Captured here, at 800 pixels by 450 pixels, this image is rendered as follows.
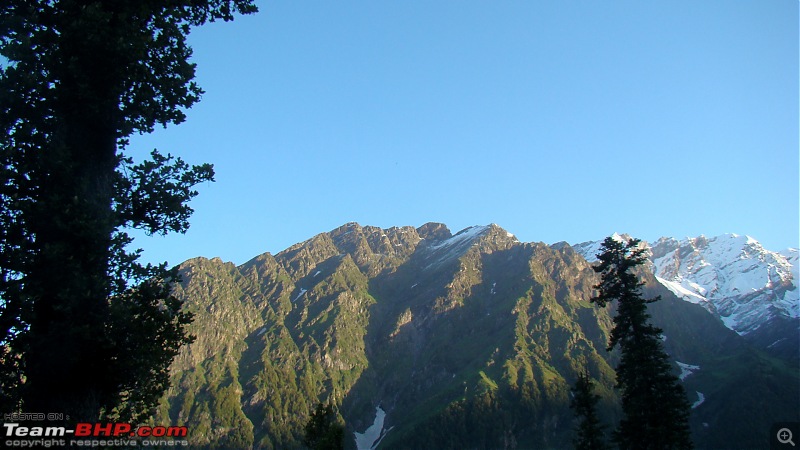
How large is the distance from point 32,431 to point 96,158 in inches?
327

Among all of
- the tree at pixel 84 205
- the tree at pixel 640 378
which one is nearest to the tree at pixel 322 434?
the tree at pixel 640 378

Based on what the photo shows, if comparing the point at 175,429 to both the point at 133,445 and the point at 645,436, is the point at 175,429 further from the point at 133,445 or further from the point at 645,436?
the point at 645,436

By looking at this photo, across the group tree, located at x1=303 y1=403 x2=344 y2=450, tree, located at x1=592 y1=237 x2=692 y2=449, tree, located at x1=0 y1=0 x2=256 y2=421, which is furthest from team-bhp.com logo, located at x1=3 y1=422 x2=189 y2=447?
tree, located at x1=303 y1=403 x2=344 y2=450

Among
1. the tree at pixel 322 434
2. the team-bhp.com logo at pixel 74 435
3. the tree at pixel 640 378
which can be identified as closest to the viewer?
the team-bhp.com logo at pixel 74 435

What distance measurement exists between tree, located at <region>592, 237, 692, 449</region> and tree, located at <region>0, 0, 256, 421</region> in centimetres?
3269

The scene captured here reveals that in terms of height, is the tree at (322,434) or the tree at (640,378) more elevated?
the tree at (640,378)

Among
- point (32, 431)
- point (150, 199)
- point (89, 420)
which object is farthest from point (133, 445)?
point (150, 199)

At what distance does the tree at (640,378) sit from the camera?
38875mm

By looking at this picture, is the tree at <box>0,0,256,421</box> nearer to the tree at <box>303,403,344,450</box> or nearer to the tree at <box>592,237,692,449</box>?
the tree at <box>592,237,692,449</box>

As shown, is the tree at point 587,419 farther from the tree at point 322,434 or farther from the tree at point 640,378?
the tree at point 322,434

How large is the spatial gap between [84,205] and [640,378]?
1535 inches

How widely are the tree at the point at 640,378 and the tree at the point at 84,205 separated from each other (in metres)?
32.7

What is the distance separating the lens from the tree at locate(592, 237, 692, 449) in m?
38.9

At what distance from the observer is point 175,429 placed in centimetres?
1808
